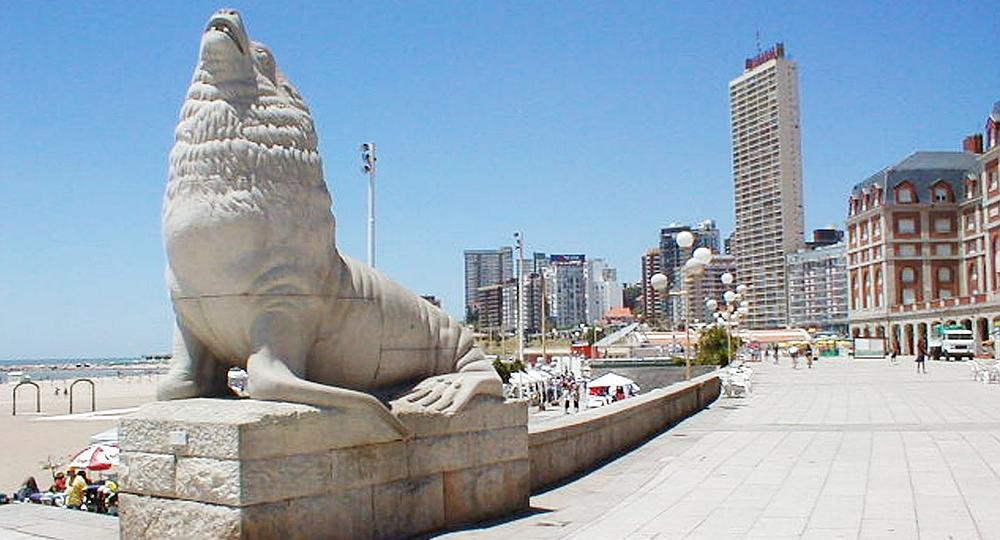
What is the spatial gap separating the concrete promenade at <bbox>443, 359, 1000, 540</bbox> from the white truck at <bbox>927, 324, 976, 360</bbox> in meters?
39.7

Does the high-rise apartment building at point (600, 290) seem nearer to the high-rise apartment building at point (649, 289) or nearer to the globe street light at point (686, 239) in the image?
the high-rise apartment building at point (649, 289)

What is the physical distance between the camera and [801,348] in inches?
2655

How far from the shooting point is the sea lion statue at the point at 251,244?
219 inches

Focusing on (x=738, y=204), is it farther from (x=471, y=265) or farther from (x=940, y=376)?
(x=940, y=376)

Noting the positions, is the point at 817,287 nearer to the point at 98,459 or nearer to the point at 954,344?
the point at 954,344

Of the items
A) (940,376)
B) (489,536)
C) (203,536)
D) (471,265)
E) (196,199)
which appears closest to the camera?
(203,536)

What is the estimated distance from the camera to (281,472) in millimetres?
5281

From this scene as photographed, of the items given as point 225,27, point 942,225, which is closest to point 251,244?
point 225,27

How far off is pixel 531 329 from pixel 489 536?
507 ft

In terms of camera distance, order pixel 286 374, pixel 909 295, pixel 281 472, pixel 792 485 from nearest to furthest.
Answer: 1. pixel 281 472
2. pixel 286 374
3. pixel 792 485
4. pixel 909 295

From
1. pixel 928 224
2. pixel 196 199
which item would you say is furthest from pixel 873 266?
pixel 196 199

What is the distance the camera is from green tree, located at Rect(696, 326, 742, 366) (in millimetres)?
39562

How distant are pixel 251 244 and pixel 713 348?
37.1 metres

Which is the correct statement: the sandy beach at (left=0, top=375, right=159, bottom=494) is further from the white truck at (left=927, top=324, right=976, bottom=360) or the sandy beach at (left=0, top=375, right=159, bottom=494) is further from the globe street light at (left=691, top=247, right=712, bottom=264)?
the white truck at (left=927, top=324, right=976, bottom=360)
